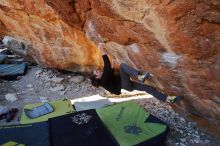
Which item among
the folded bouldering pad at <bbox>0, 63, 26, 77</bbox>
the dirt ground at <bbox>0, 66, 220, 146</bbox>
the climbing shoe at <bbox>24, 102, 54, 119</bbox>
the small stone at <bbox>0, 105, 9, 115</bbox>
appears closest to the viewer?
the dirt ground at <bbox>0, 66, 220, 146</bbox>

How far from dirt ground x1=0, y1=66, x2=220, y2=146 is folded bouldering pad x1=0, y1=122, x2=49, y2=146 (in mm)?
539

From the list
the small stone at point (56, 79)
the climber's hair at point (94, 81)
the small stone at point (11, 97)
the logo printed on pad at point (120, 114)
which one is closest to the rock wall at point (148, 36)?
the climber's hair at point (94, 81)

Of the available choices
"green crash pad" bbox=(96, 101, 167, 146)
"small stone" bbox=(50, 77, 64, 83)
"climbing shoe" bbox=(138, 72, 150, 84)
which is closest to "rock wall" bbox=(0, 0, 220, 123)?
"climbing shoe" bbox=(138, 72, 150, 84)

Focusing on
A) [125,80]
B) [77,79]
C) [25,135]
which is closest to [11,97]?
Result: [77,79]

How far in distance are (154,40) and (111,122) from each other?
1.34 m

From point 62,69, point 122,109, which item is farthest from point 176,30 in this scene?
point 62,69

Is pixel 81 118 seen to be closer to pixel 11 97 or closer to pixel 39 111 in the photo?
pixel 39 111

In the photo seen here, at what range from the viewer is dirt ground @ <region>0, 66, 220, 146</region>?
4008mm

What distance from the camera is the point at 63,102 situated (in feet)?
15.3

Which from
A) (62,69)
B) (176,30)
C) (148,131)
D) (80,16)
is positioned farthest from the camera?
(62,69)

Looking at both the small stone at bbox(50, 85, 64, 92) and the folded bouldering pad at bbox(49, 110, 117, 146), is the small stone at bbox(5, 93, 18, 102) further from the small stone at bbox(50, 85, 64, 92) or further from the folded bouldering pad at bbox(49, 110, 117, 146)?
the folded bouldering pad at bbox(49, 110, 117, 146)

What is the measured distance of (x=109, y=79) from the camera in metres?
4.33

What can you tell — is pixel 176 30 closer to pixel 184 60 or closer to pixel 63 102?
pixel 184 60

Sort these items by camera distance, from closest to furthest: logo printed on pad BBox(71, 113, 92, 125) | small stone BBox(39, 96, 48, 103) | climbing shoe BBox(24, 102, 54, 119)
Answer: logo printed on pad BBox(71, 113, 92, 125), climbing shoe BBox(24, 102, 54, 119), small stone BBox(39, 96, 48, 103)
